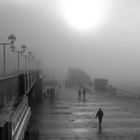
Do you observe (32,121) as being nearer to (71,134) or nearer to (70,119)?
(70,119)

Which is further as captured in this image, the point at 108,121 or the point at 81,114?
the point at 81,114

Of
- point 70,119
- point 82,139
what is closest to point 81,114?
point 70,119

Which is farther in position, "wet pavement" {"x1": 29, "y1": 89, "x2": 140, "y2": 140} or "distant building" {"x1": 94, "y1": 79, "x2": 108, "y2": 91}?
"distant building" {"x1": 94, "y1": 79, "x2": 108, "y2": 91}

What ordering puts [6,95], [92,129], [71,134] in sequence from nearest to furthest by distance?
[6,95] → [71,134] → [92,129]

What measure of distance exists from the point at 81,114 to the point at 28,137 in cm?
1482

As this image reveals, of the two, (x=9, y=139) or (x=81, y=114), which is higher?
(x=9, y=139)

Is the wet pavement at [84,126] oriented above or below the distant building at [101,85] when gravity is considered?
above

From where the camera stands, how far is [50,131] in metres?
20.2

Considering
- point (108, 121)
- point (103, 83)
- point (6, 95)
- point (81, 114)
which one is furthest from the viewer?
point (103, 83)

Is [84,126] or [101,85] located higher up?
[84,126]

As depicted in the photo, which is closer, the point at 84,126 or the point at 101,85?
the point at 84,126

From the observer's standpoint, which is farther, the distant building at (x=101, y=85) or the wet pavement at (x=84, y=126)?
the distant building at (x=101, y=85)

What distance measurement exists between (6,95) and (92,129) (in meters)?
9.36

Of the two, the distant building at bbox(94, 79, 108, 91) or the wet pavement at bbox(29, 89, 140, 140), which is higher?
the wet pavement at bbox(29, 89, 140, 140)
